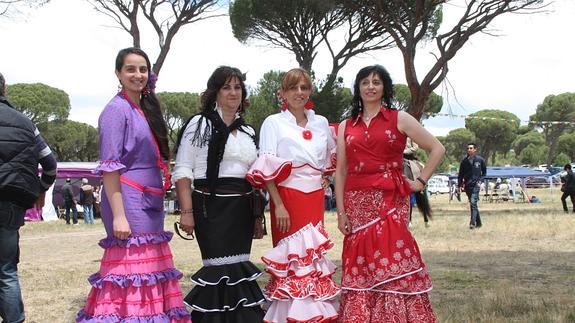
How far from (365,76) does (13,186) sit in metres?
2.27

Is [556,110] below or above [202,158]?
above

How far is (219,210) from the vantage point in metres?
3.53

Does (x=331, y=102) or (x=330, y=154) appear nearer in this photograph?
(x=330, y=154)

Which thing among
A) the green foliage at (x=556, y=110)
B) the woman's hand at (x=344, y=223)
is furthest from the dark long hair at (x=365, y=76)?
the green foliage at (x=556, y=110)

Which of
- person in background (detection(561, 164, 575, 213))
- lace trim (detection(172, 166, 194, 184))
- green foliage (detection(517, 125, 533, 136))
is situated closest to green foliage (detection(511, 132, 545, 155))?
green foliage (detection(517, 125, 533, 136))

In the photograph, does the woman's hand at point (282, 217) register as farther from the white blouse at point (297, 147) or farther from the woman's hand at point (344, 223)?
the woman's hand at point (344, 223)

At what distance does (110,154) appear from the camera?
321 centimetres

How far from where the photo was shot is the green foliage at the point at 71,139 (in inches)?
1815

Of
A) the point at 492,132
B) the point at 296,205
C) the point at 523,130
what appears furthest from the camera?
the point at 523,130

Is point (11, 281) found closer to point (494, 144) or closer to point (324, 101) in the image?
point (324, 101)

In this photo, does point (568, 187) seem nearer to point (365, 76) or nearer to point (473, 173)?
point (473, 173)

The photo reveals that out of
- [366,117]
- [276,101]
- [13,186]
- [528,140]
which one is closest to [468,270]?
[366,117]

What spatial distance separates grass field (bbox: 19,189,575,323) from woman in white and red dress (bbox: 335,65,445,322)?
116 centimetres

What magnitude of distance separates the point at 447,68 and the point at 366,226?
13.3 m
